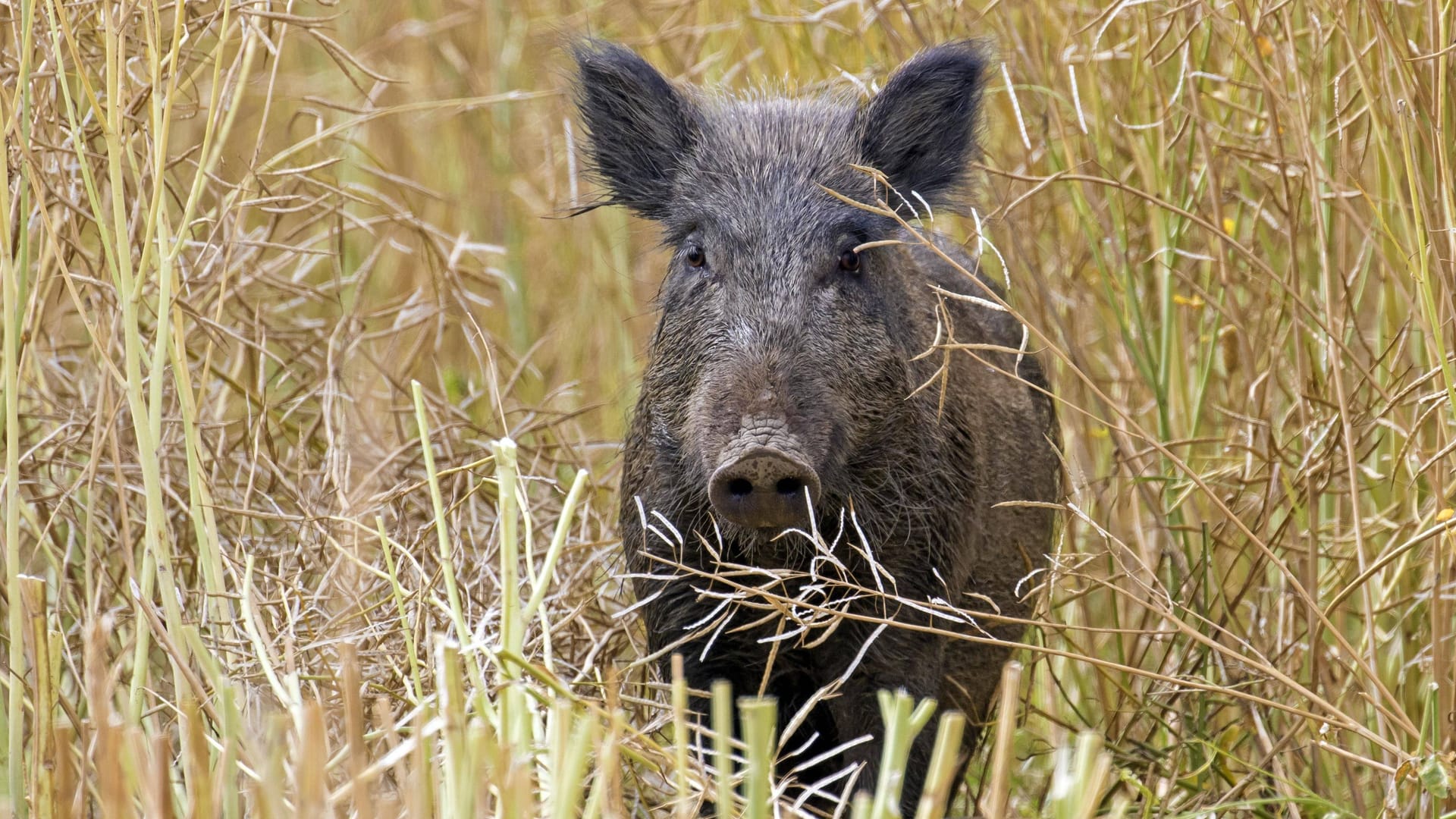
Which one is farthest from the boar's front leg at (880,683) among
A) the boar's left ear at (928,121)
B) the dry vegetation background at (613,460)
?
the boar's left ear at (928,121)

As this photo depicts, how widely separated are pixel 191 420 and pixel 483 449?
71.5 inches

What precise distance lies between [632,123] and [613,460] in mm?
1211

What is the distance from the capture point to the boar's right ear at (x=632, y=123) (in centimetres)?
398

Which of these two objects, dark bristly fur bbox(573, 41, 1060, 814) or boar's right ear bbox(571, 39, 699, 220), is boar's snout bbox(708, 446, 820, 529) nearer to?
dark bristly fur bbox(573, 41, 1060, 814)

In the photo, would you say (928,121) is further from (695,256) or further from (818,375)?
(818,375)

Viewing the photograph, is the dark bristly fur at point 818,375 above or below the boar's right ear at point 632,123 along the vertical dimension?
below

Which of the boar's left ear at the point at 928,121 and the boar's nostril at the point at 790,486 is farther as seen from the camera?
the boar's left ear at the point at 928,121

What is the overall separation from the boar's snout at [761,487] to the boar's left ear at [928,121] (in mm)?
1200

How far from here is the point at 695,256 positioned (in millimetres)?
3744

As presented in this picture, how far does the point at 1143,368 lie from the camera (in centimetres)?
455

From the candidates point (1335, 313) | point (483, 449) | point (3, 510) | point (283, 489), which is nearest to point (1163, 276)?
point (1335, 313)

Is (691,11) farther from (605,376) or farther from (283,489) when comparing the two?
(283,489)

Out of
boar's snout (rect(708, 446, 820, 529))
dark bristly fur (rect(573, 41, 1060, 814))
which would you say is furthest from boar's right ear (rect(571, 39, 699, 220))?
boar's snout (rect(708, 446, 820, 529))

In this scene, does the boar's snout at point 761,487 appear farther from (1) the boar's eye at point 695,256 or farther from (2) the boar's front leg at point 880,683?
(1) the boar's eye at point 695,256
